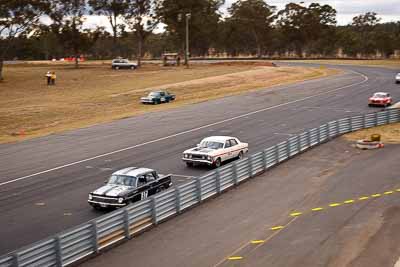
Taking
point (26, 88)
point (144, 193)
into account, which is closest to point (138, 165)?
point (144, 193)

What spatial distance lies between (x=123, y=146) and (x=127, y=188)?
12.9 m

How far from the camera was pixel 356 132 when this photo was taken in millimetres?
39312

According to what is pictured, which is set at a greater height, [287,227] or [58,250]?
[58,250]

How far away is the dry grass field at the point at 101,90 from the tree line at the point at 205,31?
11.5m

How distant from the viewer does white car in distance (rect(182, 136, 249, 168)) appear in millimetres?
27747

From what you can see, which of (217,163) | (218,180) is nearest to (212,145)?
(217,163)

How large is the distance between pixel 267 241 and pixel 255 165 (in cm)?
925

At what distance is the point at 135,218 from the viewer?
18.7 m

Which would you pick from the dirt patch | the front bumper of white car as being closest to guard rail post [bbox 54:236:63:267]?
the front bumper of white car

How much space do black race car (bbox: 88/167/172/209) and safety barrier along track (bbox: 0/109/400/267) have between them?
62.9 inches

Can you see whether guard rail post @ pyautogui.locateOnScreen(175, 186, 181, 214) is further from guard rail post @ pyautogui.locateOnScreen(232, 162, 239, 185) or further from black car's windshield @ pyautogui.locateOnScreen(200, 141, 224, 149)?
black car's windshield @ pyautogui.locateOnScreen(200, 141, 224, 149)

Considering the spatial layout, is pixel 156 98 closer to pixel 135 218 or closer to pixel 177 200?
pixel 177 200

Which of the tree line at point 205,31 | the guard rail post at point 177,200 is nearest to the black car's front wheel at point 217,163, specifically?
the guard rail post at point 177,200

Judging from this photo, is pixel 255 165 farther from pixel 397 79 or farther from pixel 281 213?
pixel 397 79
